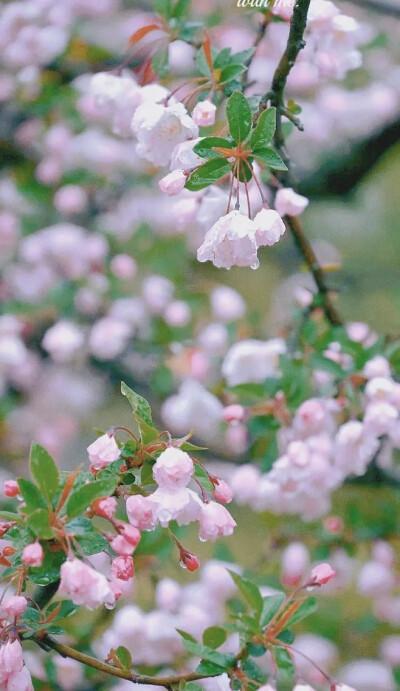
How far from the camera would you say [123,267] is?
6.69ft

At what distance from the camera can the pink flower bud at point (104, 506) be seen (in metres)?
0.75

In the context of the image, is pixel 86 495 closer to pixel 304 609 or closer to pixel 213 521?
pixel 213 521

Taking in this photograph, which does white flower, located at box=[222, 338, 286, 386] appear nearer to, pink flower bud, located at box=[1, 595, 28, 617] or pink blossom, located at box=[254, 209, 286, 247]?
pink blossom, located at box=[254, 209, 286, 247]

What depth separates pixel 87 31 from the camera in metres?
2.82

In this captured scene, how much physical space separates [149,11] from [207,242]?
79.3 inches

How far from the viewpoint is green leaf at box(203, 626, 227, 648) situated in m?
0.89

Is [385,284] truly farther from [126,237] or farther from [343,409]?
[343,409]

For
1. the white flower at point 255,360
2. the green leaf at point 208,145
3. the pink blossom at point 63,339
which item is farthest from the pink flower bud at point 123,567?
the pink blossom at point 63,339

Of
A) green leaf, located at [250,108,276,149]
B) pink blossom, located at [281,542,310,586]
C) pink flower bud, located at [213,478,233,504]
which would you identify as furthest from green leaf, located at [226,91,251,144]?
pink blossom, located at [281,542,310,586]

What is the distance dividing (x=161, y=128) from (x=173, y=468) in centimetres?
42

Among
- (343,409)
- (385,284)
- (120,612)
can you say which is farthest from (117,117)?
(385,284)

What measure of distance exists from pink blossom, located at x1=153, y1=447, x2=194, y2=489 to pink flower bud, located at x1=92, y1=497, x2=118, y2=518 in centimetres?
5

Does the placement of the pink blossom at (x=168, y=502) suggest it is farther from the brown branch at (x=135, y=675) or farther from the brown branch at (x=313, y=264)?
the brown branch at (x=313, y=264)

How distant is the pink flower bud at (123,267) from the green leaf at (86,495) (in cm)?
134
